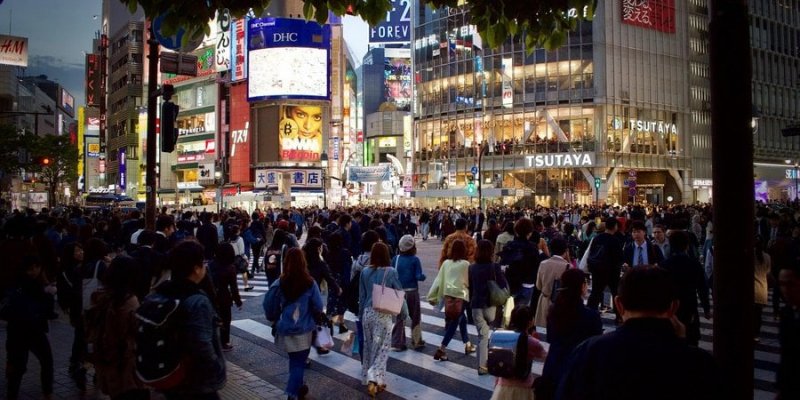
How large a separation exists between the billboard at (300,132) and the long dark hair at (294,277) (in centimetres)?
5993

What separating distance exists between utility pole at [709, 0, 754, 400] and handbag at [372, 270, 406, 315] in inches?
173

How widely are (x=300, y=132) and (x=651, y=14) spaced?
124 ft

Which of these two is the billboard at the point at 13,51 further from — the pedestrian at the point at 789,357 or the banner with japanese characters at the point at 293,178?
the pedestrian at the point at 789,357

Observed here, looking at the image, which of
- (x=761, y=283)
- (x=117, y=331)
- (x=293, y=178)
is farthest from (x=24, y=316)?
(x=293, y=178)

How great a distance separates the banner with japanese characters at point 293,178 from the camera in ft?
199

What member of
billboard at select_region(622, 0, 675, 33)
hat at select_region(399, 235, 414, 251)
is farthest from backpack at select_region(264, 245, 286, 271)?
billboard at select_region(622, 0, 675, 33)

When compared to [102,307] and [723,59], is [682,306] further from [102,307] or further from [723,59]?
[102,307]

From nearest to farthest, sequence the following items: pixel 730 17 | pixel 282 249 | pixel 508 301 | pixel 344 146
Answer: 1. pixel 730 17
2. pixel 508 301
3. pixel 282 249
4. pixel 344 146

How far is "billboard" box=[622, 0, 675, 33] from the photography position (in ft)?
190

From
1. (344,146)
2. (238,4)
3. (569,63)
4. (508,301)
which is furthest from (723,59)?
(344,146)

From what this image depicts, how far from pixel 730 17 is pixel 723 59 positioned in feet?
0.65

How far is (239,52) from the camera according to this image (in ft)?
219

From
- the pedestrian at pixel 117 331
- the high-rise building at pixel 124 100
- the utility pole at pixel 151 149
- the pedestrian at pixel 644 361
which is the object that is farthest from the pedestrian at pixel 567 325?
the high-rise building at pixel 124 100

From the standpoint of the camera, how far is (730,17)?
2.84 meters
